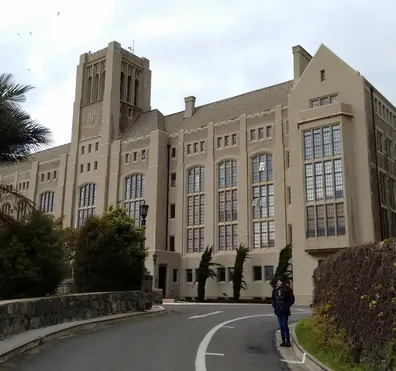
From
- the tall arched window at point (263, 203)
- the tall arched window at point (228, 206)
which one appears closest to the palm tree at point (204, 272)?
the tall arched window at point (228, 206)

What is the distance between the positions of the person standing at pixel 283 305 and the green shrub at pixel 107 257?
1053cm

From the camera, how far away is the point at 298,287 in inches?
1523

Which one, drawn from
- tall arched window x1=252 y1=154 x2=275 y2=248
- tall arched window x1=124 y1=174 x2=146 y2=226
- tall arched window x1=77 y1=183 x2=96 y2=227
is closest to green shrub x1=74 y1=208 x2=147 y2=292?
tall arched window x1=252 y1=154 x2=275 y2=248

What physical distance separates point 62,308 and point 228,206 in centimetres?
3512

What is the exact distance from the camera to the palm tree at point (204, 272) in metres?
46.4

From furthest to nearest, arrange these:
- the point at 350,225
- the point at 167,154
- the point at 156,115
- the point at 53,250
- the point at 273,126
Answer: the point at 156,115 → the point at 167,154 → the point at 273,126 → the point at 350,225 → the point at 53,250

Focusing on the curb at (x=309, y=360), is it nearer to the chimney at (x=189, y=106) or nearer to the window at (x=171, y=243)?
the window at (x=171, y=243)

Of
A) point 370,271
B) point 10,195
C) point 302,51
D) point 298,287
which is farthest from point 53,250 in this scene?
point 302,51

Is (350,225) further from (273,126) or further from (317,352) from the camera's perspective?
(317,352)

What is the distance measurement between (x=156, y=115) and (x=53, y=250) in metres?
45.5

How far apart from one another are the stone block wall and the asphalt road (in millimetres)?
1028

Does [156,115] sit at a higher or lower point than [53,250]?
higher

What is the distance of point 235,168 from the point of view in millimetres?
49188

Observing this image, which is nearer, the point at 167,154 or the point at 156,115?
the point at 167,154
